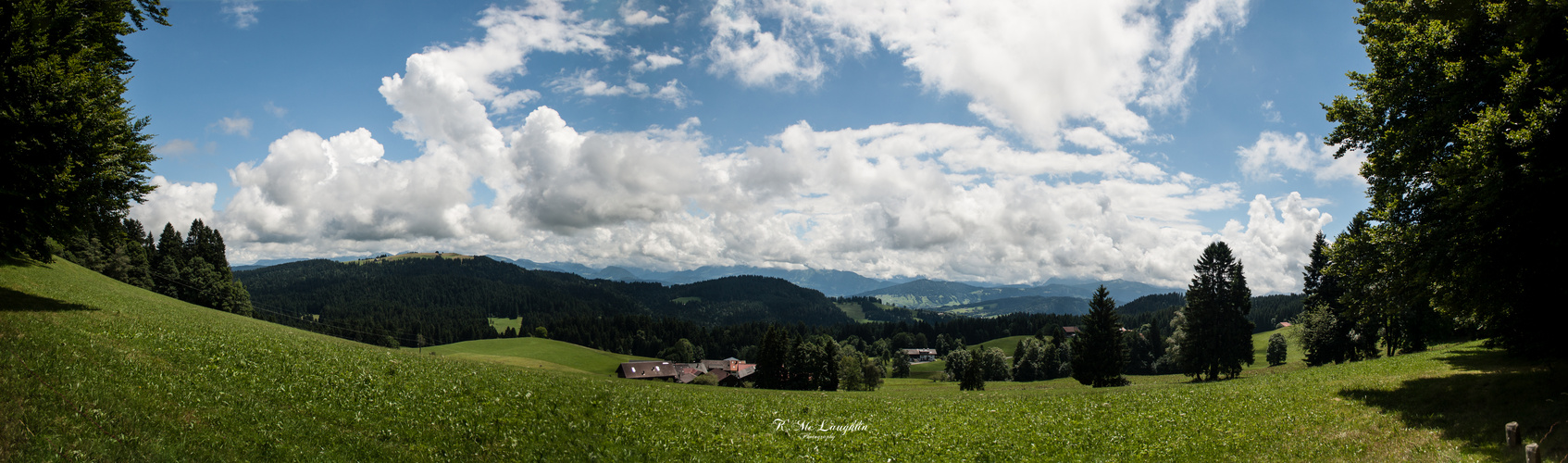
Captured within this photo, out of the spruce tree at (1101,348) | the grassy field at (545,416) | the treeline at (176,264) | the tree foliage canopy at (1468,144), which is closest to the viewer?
the grassy field at (545,416)

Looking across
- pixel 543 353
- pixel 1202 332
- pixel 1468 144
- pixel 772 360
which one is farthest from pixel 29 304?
pixel 543 353

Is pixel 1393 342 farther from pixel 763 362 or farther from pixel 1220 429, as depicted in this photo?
pixel 763 362

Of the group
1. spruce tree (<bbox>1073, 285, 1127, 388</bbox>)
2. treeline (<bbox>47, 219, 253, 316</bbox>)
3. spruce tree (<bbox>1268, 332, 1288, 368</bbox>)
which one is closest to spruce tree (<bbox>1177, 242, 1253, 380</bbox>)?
spruce tree (<bbox>1073, 285, 1127, 388</bbox>)

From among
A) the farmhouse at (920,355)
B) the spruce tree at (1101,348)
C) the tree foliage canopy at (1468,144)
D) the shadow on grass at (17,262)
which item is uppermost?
the tree foliage canopy at (1468,144)

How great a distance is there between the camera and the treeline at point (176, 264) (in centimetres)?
6359

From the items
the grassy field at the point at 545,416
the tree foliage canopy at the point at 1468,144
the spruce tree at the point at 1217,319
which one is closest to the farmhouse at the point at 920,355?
the spruce tree at the point at 1217,319

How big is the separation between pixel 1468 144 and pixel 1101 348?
39.6 meters

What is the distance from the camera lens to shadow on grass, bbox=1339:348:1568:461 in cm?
1212

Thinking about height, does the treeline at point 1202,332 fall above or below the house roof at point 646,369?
above

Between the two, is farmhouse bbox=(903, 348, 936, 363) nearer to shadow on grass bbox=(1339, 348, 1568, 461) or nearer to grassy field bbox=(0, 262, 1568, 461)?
grassy field bbox=(0, 262, 1568, 461)

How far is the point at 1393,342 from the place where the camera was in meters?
45.9

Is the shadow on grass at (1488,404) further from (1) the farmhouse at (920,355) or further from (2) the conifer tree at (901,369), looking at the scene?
(1) the farmhouse at (920,355)

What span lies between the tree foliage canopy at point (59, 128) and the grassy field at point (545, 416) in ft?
10.3

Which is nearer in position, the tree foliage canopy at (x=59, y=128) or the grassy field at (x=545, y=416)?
the grassy field at (x=545, y=416)
